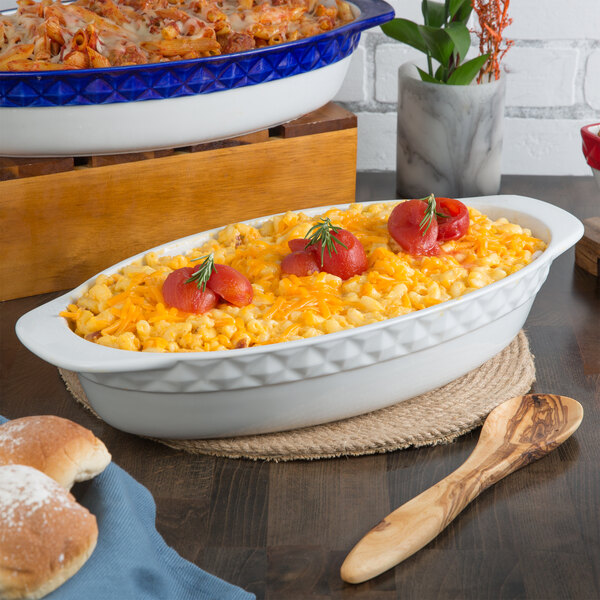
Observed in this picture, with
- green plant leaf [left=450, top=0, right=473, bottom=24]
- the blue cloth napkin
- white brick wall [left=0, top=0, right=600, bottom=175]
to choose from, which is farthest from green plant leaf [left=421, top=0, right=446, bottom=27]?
the blue cloth napkin

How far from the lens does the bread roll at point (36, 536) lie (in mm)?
640

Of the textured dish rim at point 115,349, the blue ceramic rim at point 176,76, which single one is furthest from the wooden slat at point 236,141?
the textured dish rim at point 115,349

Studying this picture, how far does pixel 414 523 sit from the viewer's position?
0.84m

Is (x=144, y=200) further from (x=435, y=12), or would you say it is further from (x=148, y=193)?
(x=435, y=12)

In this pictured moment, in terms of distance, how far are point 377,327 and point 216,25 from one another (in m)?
0.59

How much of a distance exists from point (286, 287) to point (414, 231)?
0.18m

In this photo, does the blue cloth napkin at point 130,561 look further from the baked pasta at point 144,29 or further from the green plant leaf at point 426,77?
the green plant leaf at point 426,77

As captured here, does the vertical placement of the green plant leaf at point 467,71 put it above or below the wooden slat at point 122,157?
above

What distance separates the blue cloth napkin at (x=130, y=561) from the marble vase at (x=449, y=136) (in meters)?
0.93

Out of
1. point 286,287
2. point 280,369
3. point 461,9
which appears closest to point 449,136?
point 461,9

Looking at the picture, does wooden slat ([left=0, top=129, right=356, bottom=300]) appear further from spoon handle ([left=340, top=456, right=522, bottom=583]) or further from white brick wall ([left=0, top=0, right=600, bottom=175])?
spoon handle ([left=340, top=456, right=522, bottom=583])

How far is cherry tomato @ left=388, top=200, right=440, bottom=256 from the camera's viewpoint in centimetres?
109

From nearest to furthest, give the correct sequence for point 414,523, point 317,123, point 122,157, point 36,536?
1. point 36,536
2. point 414,523
3. point 122,157
4. point 317,123

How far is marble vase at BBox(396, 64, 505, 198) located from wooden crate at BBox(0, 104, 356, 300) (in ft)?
0.47
